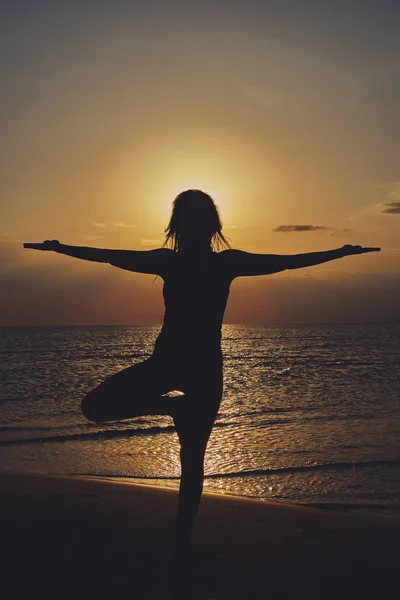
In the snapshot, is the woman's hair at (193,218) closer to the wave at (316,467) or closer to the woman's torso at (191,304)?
the woman's torso at (191,304)

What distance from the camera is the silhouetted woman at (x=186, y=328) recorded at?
11.5ft

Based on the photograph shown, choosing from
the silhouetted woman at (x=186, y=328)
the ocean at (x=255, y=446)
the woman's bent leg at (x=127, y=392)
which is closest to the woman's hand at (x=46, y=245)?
the silhouetted woman at (x=186, y=328)

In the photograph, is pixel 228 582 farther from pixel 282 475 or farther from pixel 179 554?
pixel 282 475

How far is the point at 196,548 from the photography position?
497cm

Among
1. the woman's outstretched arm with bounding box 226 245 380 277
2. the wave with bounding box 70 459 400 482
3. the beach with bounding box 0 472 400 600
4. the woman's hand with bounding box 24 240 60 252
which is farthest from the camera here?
the wave with bounding box 70 459 400 482

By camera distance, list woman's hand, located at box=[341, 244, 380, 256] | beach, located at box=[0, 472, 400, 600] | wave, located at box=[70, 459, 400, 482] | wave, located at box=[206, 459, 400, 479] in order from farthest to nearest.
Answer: wave, located at box=[206, 459, 400, 479]
wave, located at box=[70, 459, 400, 482]
beach, located at box=[0, 472, 400, 600]
woman's hand, located at box=[341, 244, 380, 256]

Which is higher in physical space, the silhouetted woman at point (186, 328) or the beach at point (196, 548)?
the silhouetted woman at point (186, 328)

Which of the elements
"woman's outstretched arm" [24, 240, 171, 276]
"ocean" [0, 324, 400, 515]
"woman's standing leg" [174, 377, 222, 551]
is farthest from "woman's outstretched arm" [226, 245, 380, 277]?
"ocean" [0, 324, 400, 515]

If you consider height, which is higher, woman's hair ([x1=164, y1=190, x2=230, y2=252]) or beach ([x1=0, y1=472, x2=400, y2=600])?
woman's hair ([x1=164, y1=190, x2=230, y2=252])

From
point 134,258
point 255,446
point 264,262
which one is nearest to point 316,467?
point 255,446

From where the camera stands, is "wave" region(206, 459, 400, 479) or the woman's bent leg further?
"wave" region(206, 459, 400, 479)

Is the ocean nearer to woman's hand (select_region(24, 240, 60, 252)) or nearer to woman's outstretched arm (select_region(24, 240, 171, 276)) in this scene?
woman's outstretched arm (select_region(24, 240, 171, 276))

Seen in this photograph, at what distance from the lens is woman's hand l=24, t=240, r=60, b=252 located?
3701 millimetres

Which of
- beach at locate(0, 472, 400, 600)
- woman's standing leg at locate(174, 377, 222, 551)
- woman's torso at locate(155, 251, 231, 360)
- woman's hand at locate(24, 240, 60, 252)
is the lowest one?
beach at locate(0, 472, 400, 600)
